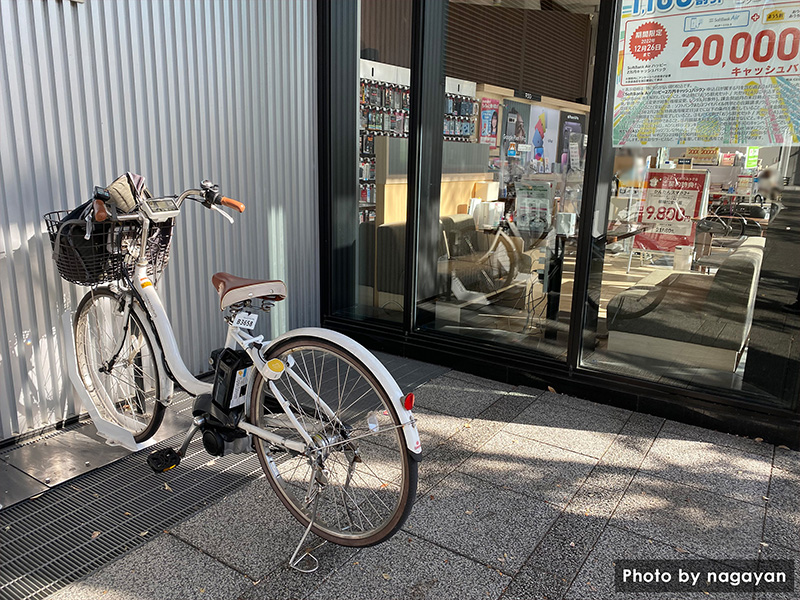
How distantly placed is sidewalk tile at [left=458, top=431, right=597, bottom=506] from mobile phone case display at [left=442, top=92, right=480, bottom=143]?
2.21m

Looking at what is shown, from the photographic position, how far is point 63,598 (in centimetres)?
223

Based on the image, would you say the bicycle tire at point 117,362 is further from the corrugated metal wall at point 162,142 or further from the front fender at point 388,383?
the front fender at point 388,383

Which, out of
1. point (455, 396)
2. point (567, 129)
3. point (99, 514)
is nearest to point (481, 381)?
point (455, 396)

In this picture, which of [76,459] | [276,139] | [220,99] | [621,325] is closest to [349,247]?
[276,139]

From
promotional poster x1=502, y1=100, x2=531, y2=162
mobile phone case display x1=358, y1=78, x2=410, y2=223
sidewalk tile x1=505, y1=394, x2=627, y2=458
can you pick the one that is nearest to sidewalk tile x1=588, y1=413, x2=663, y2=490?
sidewalk tile x1=505, y1=394, x2=627, y2=458

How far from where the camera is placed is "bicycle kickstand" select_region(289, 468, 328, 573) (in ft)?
7.84

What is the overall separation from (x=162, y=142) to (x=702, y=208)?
335cm

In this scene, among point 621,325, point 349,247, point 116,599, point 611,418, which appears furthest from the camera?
point 349,247

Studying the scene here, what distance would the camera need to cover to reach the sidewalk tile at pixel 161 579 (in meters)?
2.25

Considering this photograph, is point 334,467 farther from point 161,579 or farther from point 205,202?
point 205,202

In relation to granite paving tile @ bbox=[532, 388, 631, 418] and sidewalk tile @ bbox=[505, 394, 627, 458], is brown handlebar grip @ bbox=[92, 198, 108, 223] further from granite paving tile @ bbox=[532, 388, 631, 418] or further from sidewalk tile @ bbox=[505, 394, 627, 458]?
granite paving tile @ bbox=[532, 388, 631, 418]

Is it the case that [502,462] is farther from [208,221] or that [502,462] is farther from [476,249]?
[208,221]

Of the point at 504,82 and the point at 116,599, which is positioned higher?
the point at 504,82

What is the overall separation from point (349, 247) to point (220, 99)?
62.1 inches
